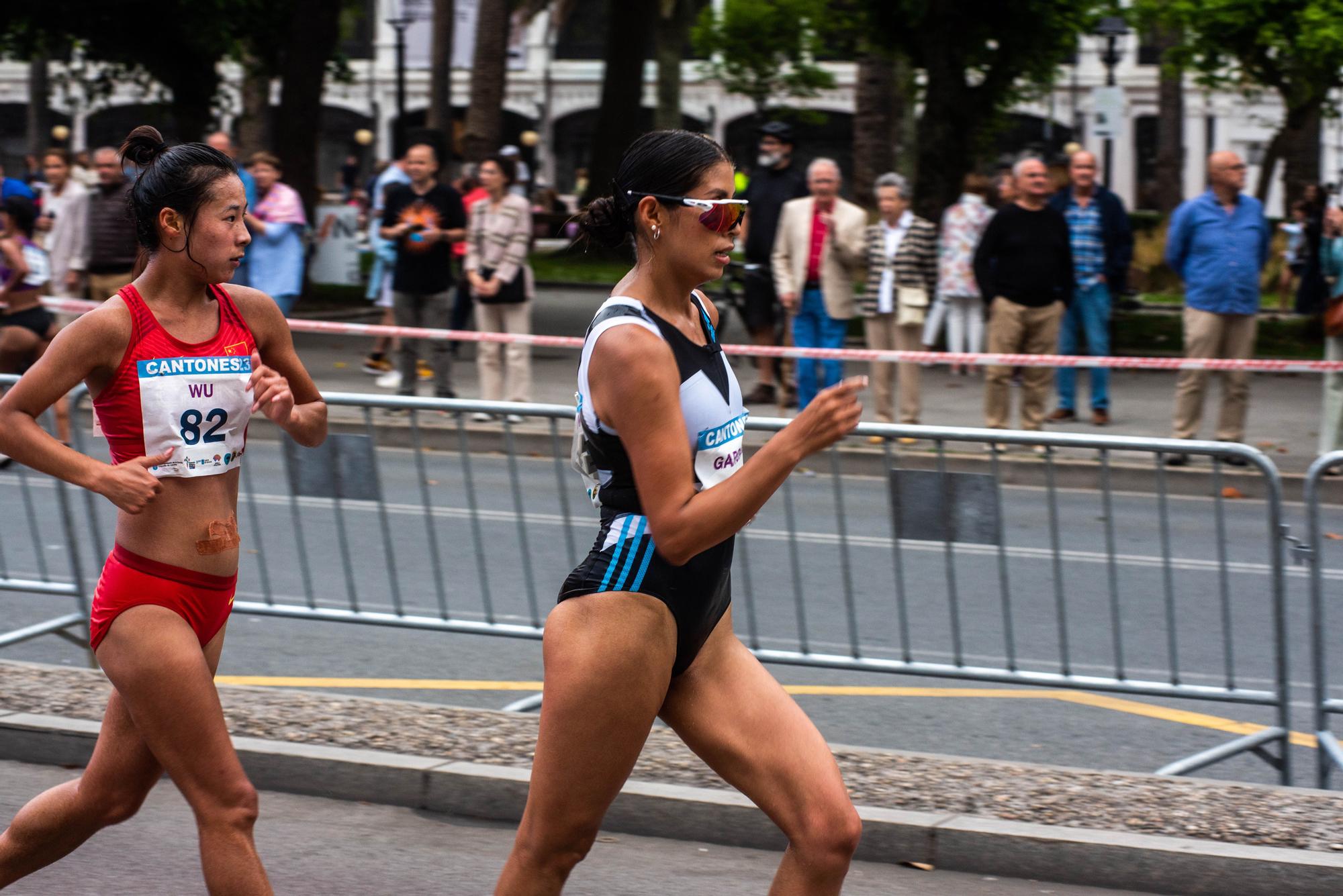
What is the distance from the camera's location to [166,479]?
356cm

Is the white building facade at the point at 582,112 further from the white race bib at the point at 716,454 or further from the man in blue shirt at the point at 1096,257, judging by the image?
the white race bib at the point at 716,454

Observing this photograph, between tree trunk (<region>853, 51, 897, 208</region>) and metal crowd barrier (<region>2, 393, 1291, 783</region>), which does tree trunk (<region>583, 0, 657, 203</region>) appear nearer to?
tree trunk (<region>853, 51, 897, 208</region>)

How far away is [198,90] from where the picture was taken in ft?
70.5

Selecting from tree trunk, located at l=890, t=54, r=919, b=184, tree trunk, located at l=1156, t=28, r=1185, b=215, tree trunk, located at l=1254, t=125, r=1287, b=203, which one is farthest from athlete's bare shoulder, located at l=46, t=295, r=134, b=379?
tree trunk, located at l=1156, t=28, r=1185, b=215

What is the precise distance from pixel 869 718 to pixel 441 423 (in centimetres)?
211

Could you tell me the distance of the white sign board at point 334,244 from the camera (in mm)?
23219

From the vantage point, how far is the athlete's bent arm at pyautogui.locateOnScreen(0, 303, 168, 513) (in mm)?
3453

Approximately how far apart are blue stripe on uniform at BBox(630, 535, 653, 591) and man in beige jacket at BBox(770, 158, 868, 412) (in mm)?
9483

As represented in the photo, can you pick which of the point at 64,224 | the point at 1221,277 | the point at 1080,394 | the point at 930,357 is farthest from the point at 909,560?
the point at 64,224

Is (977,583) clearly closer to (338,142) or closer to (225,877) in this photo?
(225,877)

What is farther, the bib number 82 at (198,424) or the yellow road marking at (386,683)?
the yellow road marking at (386,683)

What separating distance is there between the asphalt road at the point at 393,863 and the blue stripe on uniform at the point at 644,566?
1.57 meters

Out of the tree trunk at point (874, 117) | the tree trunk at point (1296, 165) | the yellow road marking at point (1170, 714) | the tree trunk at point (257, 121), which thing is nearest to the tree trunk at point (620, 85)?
the tree trunk at point (874, 117)

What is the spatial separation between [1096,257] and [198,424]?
1055cm
